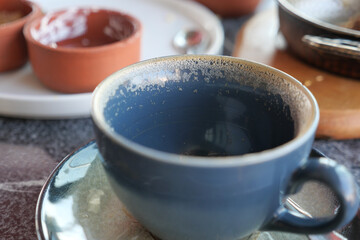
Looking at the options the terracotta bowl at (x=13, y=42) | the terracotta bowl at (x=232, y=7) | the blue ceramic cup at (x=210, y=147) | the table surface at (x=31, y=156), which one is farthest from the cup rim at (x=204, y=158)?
the terracotta bowl at (x=232, y=7)

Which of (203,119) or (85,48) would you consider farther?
(85,48)

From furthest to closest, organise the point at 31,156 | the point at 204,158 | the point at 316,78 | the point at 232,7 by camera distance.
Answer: the point at 232,7 → the point at 316,78 → the point at 31,156 → the point at 204,158

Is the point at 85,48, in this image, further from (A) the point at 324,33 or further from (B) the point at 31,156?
(A) the point at 324,33

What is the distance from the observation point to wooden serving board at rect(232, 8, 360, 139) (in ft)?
1.61

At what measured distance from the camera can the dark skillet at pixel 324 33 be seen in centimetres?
49

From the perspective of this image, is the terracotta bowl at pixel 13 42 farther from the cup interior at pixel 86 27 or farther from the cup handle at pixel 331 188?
the cup handle at pixel 331 188

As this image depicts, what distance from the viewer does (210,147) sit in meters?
0.38

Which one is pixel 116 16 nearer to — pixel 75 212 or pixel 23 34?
pixel 23 34

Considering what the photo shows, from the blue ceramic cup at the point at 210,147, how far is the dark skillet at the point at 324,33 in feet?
0.65

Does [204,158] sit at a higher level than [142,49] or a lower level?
higher

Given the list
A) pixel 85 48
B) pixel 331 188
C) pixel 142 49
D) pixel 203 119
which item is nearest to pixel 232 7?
pixel 142 49

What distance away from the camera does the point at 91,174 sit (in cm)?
36

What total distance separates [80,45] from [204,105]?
0.98 ft

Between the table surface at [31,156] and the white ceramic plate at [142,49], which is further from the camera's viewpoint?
the white ceramic plate at [142,49]
